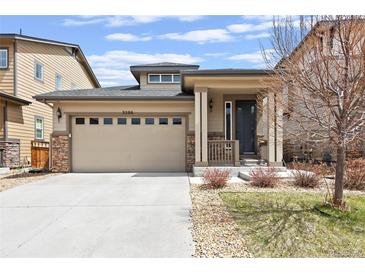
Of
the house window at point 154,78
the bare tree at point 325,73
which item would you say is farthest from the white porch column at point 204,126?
the house window at point 154,78

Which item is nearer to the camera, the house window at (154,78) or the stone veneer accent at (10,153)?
the stone veneer accent at (10,153)

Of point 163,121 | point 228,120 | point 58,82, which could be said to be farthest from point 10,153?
point 228,120

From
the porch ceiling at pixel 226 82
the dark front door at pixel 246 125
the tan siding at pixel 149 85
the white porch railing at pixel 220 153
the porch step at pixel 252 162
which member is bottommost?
the porch step at pixel 252 162

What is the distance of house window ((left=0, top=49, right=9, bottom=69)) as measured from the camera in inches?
627

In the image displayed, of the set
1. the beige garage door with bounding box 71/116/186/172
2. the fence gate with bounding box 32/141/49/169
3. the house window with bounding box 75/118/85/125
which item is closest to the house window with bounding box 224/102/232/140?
the beige garage door with bounding box 71/116/186/172

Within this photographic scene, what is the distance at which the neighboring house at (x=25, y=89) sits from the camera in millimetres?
14820

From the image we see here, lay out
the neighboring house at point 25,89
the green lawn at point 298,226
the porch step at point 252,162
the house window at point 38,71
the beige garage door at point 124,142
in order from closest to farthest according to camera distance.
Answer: the green lawn at point 298,226 → the porch step at point 252,162 → the beige garage door at point 124,142 → the neighboring house at point 25,89 → the house window at point 38,71

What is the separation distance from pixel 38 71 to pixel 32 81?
916 mm

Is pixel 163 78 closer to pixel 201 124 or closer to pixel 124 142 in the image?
pixel 124 142

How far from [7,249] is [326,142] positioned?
607 cm

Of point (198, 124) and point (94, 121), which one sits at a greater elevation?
point (94, 121)

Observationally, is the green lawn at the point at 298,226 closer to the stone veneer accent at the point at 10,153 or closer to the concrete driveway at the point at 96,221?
the concrete driveway at the point at 96,221

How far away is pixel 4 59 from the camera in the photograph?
16.1 meters

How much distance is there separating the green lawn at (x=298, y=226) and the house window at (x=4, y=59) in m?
14.4
